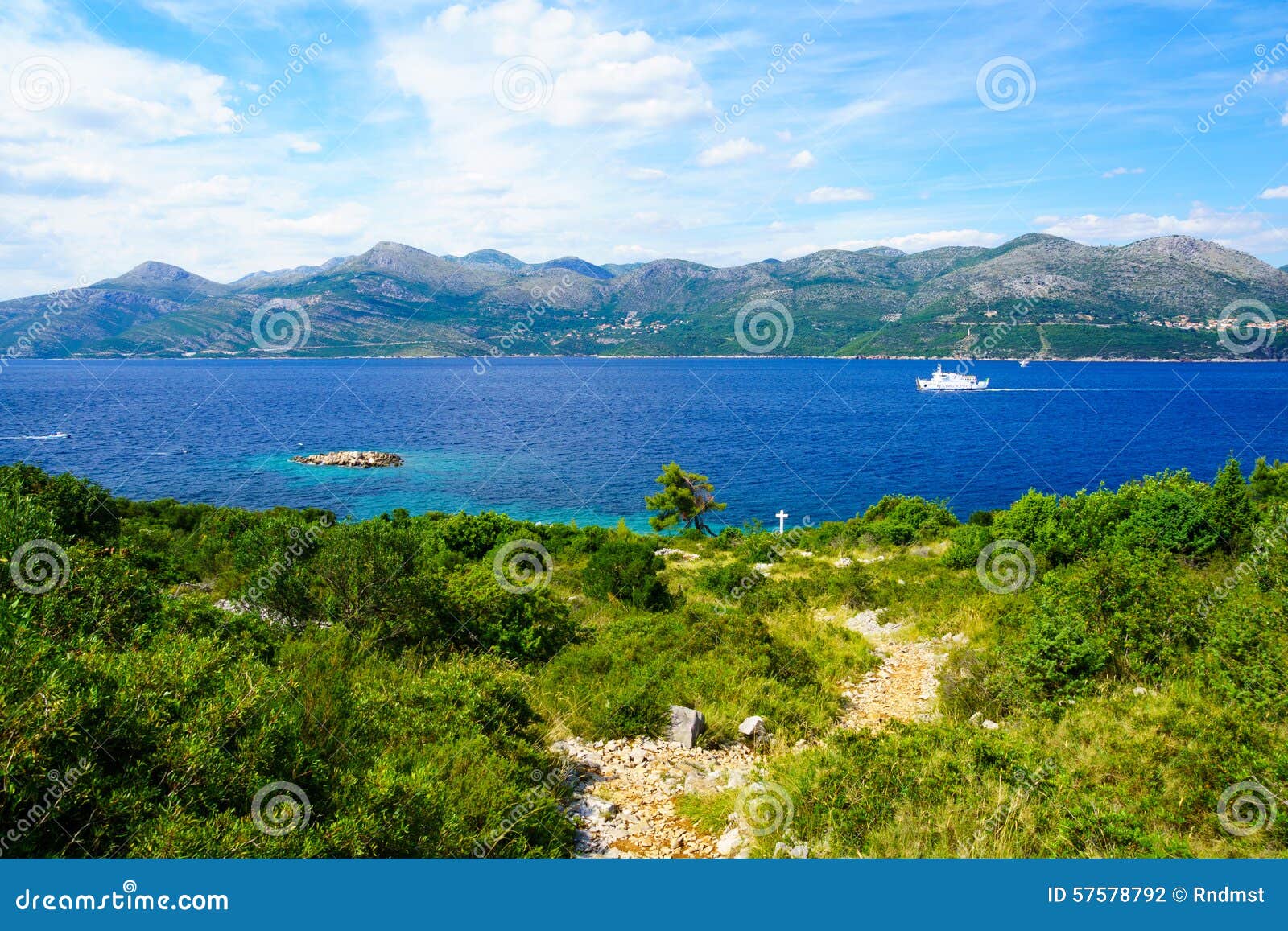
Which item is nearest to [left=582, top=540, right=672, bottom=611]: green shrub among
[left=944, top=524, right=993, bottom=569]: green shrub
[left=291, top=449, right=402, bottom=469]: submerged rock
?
[left=944, top=524, right=993, bottom=569]: green shrub

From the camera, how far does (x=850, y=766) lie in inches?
258

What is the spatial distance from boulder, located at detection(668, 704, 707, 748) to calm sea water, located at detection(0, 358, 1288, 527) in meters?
34.8

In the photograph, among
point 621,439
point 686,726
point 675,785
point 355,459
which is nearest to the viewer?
point 675,785

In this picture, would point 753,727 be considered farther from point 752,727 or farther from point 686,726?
point 686,726

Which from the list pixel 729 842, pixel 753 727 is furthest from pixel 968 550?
pixel 729 842

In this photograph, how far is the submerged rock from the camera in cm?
6112

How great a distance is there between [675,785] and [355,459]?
6083 cm

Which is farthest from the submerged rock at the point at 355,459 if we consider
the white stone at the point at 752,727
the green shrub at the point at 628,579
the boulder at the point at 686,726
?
the white stone at the point at 752,727

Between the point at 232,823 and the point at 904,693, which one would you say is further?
the point at 904,693

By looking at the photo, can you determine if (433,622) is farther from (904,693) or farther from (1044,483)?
(1044,483)

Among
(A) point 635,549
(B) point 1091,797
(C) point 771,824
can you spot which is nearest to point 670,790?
(C) point 771,824

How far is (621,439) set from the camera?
256ft

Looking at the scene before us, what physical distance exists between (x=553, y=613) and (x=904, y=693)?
629 cm

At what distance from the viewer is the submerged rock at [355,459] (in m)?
61.1
